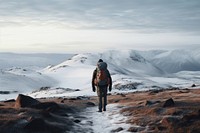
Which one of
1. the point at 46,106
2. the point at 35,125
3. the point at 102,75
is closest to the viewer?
the point at 35,125

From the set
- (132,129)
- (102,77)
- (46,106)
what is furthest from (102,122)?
(46,106)

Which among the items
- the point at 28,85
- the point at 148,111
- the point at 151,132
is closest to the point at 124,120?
the point at 148,111

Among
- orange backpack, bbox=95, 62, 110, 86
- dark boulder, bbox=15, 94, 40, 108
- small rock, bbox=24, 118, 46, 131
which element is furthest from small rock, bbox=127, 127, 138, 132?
dark boulder, bbox=15, 94, 40, 108

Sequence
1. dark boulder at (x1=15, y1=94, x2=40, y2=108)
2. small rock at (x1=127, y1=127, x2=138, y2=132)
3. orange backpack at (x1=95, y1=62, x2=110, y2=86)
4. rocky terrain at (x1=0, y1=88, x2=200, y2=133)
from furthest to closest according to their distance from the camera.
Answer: dark boulder at (x1=15, y1=94, x2=40, y2=108) → orange backpack at (x1=95, y1=62, x2=110, y2=86) → small rock at (x1=127, y1=127, x2=138, y2=132) → rocky terrain at (x1=0, y1=88, x2=200, y2=133)

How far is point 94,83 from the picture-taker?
25.9 metres

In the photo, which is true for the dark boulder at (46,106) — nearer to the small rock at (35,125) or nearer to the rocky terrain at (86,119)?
the rocky terrain at (86,119)

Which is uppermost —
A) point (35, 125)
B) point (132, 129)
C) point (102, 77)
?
point (102, 77)

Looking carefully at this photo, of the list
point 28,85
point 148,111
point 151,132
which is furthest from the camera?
point 28,85

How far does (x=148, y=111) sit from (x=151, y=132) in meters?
5.29

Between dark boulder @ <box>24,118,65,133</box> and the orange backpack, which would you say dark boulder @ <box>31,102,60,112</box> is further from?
dark boulder @ <box>24,118,65,133</box>

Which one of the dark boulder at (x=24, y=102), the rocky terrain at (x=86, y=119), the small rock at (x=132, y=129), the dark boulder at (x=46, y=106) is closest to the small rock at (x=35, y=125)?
the rocky terrain at (x=86, y=119)

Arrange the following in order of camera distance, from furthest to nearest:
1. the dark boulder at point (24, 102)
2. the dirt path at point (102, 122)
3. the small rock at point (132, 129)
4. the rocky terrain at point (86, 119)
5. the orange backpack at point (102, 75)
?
the dark boulder at point (24, 102), the orange backpack at point (102, 75), the dirt path at point (102, 122), the small rock at point (132, 129), the rocky terrain at point (86, 119)

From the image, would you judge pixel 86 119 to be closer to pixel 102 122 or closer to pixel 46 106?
pixel 102 122

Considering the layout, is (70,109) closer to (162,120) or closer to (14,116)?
(14,116)
